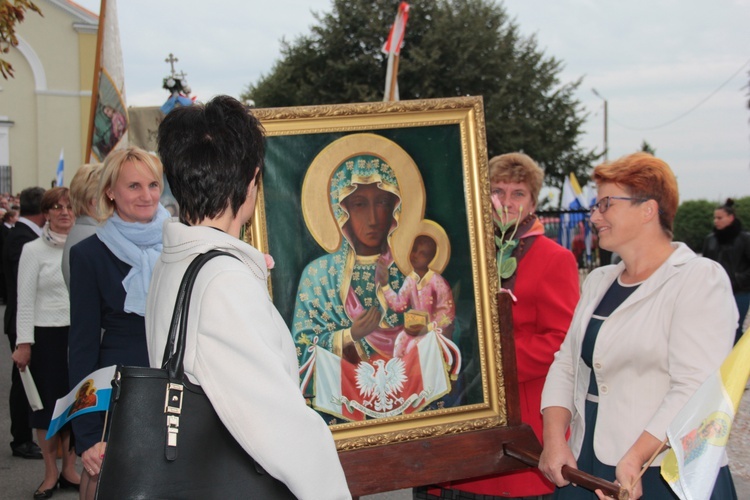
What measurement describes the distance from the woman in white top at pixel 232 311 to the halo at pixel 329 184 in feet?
3.07

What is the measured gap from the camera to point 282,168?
2.98m

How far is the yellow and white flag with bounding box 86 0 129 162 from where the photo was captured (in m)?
6.36

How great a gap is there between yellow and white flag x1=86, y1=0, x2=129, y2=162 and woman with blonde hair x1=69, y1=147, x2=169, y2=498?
3000mm

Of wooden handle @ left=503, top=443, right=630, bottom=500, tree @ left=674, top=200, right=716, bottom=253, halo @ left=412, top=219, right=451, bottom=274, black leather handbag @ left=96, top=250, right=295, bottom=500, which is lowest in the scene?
wooden handle @ left=503, top=443, right=630, bottom=500

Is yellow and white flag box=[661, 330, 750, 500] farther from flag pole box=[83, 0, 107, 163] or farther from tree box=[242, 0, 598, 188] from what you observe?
tree box=[242, 0, 598, 188]

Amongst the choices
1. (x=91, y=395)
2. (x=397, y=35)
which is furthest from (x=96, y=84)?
(x=397, y=35)

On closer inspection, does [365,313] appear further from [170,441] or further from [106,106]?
[106,106]

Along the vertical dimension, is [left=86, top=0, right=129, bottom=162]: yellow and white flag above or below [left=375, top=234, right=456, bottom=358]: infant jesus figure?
above

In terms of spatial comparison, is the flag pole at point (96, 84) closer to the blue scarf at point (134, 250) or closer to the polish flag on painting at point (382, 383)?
the blue scarf at point (134, 250)

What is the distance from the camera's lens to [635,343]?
107 inches

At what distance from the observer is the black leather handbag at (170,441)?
5.68 feet

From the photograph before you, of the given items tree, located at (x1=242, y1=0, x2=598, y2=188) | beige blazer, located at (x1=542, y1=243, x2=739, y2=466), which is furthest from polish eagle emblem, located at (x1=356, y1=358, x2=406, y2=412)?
tree, located at (x1=242, y1=0, x2=598, y2=188)

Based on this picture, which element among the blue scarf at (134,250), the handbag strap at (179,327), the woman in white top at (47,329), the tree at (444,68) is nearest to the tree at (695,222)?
the tree at (444,68)

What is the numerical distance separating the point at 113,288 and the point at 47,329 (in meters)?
2.66
